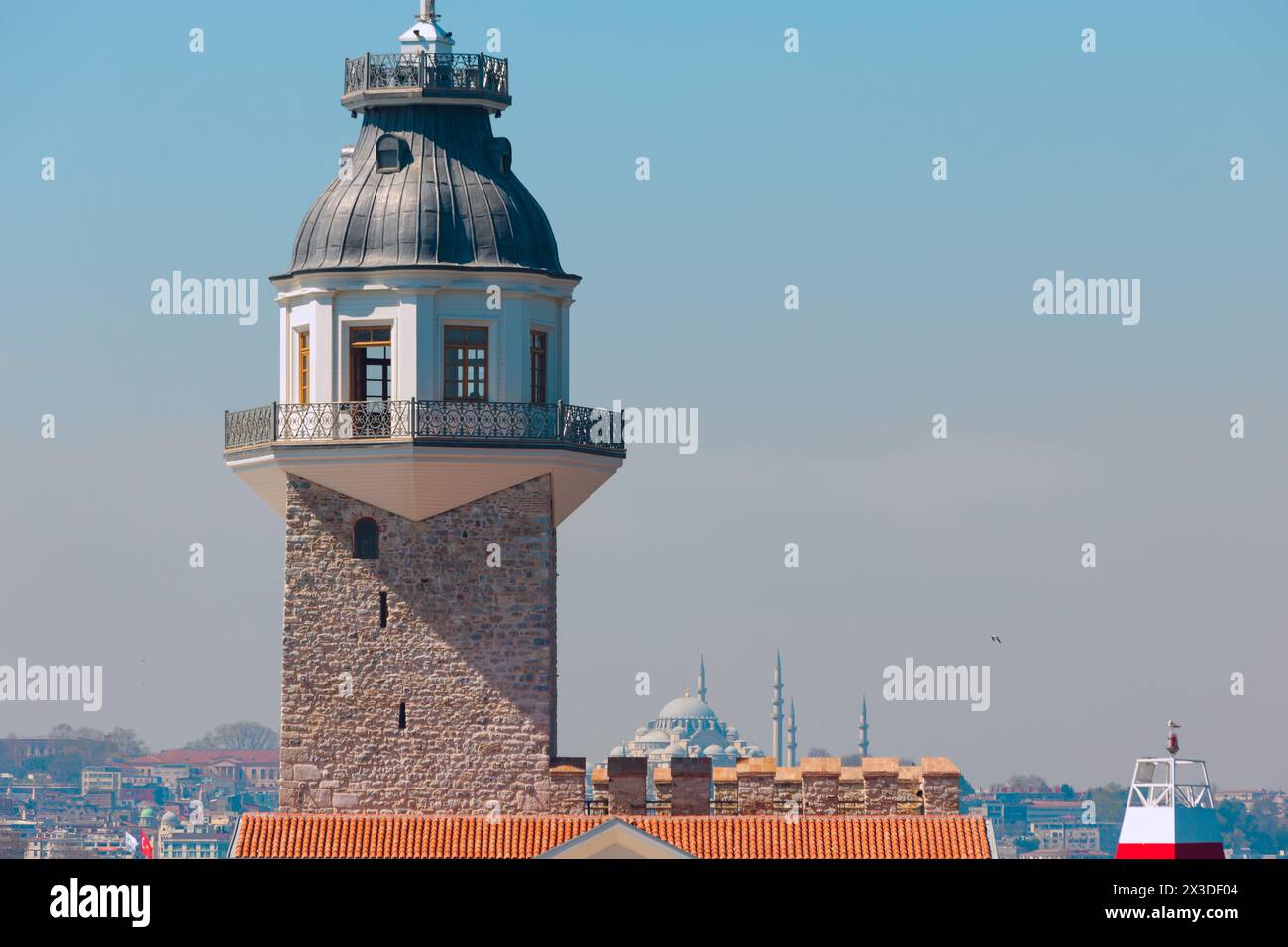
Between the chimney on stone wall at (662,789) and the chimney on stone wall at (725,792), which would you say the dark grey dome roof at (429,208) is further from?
the chimney on stone wall at (725,792)

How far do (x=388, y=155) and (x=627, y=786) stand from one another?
12252 mm

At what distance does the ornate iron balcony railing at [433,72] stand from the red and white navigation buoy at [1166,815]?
17.2m

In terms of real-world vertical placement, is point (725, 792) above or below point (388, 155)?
below

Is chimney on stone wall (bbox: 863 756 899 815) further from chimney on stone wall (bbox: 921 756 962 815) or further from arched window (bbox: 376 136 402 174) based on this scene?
arched window (bbox: 376 136 402 174)

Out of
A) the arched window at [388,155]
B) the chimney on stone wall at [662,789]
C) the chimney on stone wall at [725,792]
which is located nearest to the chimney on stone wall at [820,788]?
the chimney on stone wall at [725,792]

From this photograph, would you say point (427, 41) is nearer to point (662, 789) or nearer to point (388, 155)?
point (388, 155)

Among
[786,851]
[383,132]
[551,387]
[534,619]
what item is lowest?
[786,851]

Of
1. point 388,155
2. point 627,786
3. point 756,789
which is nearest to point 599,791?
point 627,786

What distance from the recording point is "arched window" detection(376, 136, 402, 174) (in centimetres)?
6297

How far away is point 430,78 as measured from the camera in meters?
63.1
